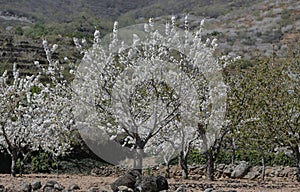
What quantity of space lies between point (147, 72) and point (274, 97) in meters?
4.49

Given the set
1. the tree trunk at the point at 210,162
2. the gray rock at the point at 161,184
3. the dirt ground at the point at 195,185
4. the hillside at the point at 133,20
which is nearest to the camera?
the gray rock at the point at 161,184

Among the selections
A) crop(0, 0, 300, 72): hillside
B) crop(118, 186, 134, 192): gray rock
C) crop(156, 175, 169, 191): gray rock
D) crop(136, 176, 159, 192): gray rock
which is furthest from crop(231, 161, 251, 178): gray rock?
crop(0, 0, 300, 72): hillside

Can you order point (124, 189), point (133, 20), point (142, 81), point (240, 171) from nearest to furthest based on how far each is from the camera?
point (124, 189)
point (142, 81)
point (240, 171)
point (133, 20)

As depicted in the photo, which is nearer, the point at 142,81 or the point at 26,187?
the point at 26,187

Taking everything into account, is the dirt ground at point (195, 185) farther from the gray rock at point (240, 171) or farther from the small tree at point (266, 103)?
the gray rock at point (240, 171)

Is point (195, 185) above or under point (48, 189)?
under

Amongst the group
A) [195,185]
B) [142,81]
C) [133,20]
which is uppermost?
[133,20]

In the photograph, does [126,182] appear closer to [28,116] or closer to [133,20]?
[28,116]

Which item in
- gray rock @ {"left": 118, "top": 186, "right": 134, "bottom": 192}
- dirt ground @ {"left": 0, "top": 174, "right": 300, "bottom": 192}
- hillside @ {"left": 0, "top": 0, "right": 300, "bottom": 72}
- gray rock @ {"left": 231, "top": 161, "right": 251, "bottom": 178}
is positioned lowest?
gray rock @ {"left": 231, "top": 161, "right": 251, "bottom": 178}

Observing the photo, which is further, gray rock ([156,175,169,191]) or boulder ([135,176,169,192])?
gray rock ([156,175,169,191])

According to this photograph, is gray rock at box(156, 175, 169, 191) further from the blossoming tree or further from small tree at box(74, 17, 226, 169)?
the blossoming tree

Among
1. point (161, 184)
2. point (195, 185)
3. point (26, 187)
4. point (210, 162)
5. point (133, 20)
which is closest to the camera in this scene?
point (26, 187)

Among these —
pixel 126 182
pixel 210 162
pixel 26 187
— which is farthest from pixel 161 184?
pixel 210 162

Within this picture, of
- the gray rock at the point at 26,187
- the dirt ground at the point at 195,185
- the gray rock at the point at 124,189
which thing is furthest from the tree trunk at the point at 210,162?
the gray rock at the point at 26,187
